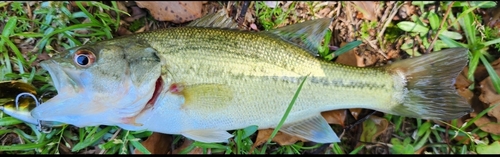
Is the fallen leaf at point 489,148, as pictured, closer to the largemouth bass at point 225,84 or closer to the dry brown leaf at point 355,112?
the largemouth bass at point 225,84

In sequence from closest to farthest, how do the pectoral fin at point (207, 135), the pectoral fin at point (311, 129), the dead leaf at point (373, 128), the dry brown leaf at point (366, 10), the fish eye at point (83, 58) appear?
the fish eye at point (83, 58)
the pectoral fin at point (207, 135)
the pectoral fin at point (311, 129)
the dead leaf at point (373, 128)
the dry brown leaf at point (366, 10)

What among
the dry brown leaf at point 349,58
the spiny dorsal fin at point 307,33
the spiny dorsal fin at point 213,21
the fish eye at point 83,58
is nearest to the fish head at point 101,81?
the fish eye at point 83,58

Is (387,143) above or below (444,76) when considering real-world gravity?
below

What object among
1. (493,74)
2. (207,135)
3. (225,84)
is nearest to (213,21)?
(225,84)

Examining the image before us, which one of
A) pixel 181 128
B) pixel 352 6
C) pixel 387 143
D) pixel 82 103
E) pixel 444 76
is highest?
pixel 352 6

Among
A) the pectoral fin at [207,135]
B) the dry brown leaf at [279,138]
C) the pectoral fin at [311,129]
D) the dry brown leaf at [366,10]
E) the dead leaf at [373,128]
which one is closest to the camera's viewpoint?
the pectoral fin at [207,135]

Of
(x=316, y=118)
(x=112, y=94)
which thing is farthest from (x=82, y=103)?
(x=316, y=118)

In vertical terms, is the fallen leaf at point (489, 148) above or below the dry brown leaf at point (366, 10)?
below

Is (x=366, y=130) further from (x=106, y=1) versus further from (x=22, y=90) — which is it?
(x=22, y=90)
